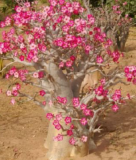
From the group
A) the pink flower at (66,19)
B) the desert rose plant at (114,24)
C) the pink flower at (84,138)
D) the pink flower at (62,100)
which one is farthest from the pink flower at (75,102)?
the desert rose plant at (114,24)

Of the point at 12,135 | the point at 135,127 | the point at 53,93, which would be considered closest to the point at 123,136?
the point at 135,127

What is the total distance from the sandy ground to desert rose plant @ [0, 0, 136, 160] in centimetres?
27

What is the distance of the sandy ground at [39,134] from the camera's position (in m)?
4.23

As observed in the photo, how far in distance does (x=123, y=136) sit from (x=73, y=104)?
1.19 meters

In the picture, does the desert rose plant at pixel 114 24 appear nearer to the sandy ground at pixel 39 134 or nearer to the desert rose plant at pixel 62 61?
the sandy ground at pixel 39 134

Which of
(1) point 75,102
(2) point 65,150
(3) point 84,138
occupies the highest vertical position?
(1) point 75,102

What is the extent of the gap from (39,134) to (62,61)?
62.9 inches

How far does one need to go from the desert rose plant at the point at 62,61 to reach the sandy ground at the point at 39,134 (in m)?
0.27

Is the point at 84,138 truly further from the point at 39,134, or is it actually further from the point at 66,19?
the point at 66,19

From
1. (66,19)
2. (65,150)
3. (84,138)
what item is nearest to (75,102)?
(84,138)

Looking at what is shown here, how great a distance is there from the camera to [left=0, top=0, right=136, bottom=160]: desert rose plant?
3586 mm

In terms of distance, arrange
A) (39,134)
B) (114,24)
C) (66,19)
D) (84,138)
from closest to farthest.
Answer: (66,19)
(84,138)
(39,134)
(114,24)

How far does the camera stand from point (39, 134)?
4922 millimetres

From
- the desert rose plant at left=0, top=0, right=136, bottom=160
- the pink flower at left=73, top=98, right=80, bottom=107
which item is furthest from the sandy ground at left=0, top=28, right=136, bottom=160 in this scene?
the pink flower at left=73, top=98, right=80, bottom=107
